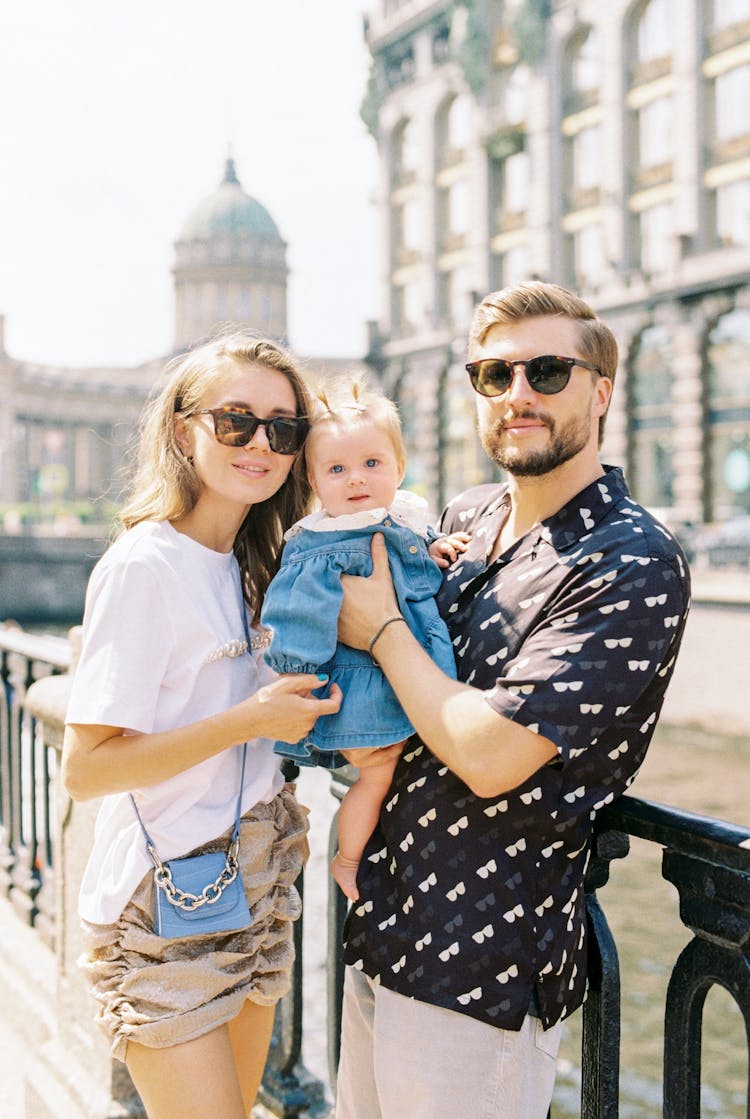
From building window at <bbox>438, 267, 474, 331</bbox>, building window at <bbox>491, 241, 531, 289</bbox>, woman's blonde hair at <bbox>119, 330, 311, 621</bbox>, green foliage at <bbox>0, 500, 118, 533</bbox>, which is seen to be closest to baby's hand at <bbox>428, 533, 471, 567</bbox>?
woman's blonde hair at <bbox>119, 330, 311, 621</bbox>

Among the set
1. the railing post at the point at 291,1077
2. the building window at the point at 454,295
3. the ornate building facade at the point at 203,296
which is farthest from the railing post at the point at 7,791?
the ornate building facade at the point at 203,296

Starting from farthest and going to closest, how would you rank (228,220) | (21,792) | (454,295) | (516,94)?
1. (228,220)
2. (454,295)
3. (516,94)
4. (21,792)

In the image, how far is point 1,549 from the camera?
3850 centimetres

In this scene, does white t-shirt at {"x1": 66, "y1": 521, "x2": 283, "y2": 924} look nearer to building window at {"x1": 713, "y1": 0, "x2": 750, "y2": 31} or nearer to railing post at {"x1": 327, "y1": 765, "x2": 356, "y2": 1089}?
railing post at {"x1": 327, "y1": 765, "x2": 356, "y2": 1089}

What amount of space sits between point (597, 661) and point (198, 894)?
1009 mm

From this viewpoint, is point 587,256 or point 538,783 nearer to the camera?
point 538,783

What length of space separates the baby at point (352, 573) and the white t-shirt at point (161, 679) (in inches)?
6.2

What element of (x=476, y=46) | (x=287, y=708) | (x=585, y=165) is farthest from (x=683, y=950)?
(x=476, y=46)

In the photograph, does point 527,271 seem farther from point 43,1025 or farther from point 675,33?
point 43,1025

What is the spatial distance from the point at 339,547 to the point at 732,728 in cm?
1580

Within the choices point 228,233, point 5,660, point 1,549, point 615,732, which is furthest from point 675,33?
point 228,233

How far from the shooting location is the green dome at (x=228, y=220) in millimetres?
82125

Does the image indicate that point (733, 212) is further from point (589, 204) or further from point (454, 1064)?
point (454, 1064)

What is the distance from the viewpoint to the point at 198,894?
2.31m
